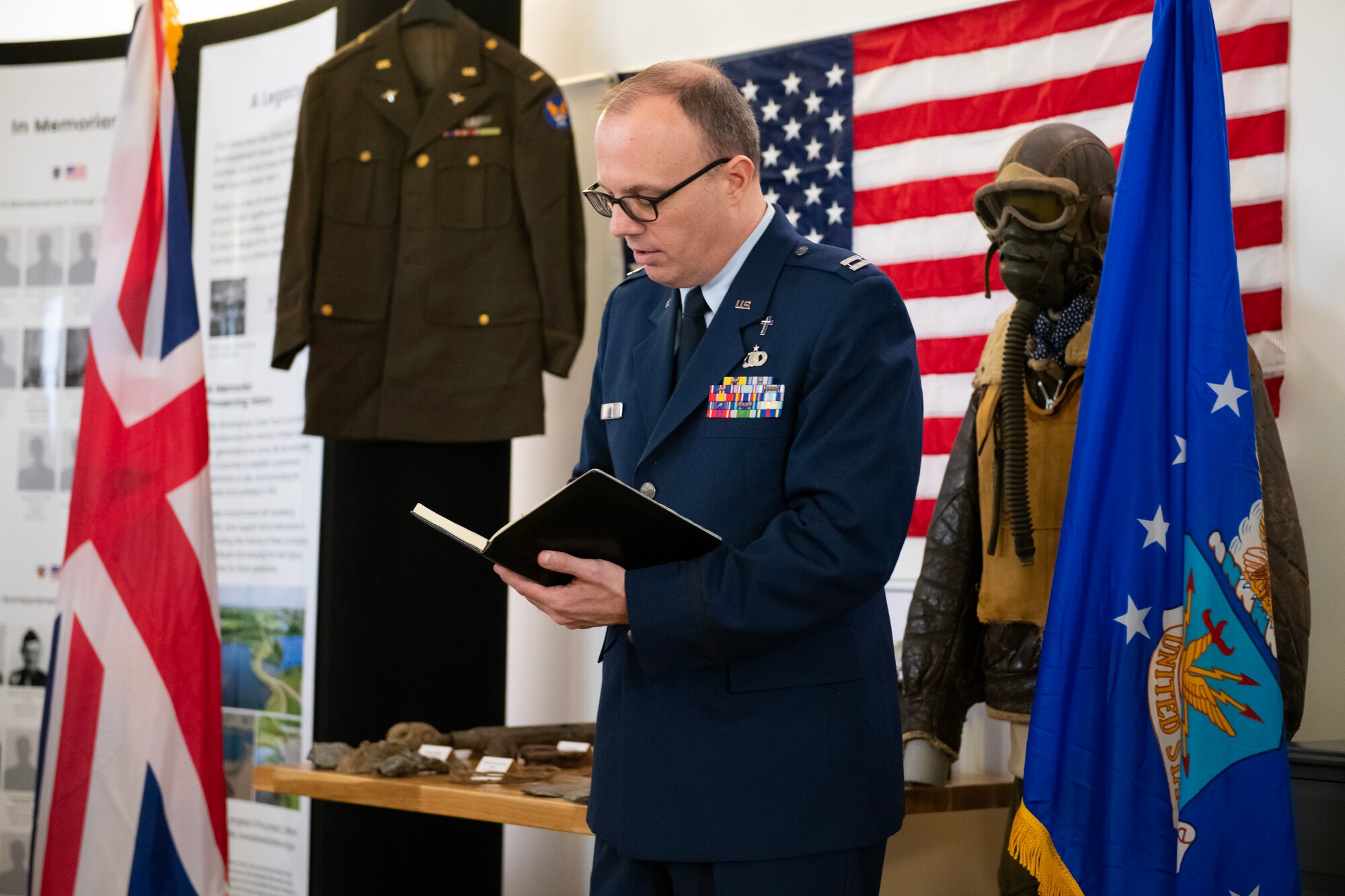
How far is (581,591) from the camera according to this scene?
159cm

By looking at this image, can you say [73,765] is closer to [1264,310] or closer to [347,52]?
[347,52]

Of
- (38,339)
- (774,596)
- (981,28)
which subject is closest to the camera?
(774,596)

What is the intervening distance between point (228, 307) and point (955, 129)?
2183 millimetres

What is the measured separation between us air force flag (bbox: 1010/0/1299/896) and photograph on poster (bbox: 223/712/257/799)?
2.46m

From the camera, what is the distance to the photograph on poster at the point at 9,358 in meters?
4.14

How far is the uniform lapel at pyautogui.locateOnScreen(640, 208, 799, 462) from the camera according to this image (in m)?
1.67

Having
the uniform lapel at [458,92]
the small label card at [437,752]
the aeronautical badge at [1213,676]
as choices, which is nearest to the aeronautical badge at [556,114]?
the uniform lapel at [458,92]

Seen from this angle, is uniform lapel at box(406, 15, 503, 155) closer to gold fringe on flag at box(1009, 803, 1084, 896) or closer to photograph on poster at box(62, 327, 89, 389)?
photograph on poster at box(62, 327, 89, 389)

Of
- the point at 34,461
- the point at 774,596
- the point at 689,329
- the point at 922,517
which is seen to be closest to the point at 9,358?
the point at 34,461

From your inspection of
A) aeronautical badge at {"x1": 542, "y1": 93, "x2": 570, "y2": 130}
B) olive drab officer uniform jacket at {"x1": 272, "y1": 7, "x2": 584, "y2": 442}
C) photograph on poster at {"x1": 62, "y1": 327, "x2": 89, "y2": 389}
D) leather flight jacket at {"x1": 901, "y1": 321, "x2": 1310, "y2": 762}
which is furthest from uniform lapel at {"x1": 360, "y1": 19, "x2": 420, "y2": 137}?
leather flight jacket at {"x1": 901, "y1": 321, "x2": 1310, "y2": 762}

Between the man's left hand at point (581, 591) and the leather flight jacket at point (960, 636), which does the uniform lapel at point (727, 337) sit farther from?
the leather flight jacket at point (960, 636)

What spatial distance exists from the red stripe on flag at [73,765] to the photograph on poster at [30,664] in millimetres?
1516

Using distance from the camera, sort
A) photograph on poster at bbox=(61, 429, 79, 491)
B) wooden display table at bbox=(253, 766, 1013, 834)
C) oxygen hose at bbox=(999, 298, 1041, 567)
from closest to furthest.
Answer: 1. oxygen hose at bbox=(999, 298, 1041, 567)
2. wooden display table at bbox=(253, 766, 1013, 834)
3. photograph on poster at bbox=(61, 429, 79, 491)

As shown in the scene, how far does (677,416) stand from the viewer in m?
1.67
